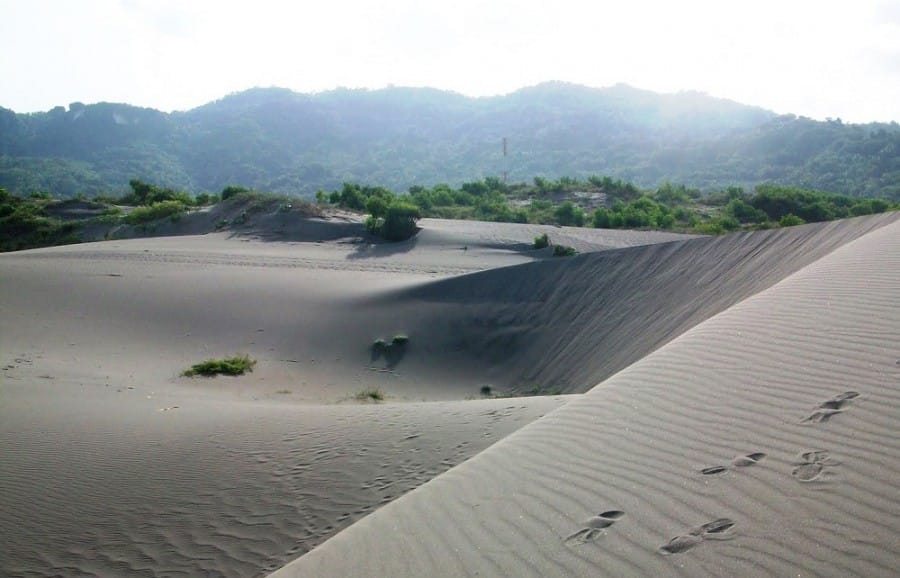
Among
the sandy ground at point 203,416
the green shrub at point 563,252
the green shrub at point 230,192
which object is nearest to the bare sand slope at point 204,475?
the sandy ground at point 203,416

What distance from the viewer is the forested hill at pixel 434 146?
285ft

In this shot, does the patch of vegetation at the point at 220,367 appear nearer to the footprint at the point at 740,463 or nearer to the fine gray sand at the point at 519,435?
the fine gray sand at the point at 519,435

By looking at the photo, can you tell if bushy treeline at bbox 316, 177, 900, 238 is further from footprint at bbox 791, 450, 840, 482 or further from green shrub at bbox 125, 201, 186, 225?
footprint at bbox 791, 450, 840, 482

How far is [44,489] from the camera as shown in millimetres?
5719

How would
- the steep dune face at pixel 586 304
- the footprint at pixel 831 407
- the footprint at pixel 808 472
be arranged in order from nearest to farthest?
the footprint at pixel 808 472 < the footprint at pixel 831 407 < the steep dune face at pixel 586 304

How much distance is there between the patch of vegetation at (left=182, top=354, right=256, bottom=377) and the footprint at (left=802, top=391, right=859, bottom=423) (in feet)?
34.0

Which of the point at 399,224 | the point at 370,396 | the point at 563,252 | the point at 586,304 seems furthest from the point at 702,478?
the point at 399,224

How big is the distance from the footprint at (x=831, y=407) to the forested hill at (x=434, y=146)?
63540mm

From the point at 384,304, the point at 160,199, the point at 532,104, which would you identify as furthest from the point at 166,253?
the point at 532,104

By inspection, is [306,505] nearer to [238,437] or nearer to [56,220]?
[238,437]

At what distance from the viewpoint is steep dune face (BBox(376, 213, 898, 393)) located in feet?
31.8

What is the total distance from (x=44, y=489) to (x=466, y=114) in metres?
197

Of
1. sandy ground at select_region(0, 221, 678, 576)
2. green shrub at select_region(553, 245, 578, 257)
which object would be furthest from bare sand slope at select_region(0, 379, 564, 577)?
green shrub at select_region(553, 245, 578, 257)

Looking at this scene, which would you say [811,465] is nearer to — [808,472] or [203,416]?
[808,472]
